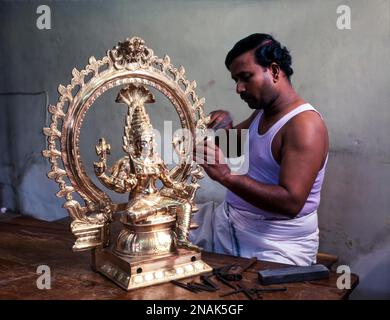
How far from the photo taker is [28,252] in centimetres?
181

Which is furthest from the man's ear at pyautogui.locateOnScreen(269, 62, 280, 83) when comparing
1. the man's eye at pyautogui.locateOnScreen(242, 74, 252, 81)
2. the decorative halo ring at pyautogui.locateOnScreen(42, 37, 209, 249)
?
the decorative halo ring at pyautogui.locateOnScreen(42, 37, 209, 249)

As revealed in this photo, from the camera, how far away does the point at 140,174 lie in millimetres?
1503

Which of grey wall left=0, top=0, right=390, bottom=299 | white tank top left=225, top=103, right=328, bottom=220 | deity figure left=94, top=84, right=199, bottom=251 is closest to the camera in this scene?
deity figure left=94, top=84, right=199, bottom=251

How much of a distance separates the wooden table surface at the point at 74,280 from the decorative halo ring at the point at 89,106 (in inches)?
8.0

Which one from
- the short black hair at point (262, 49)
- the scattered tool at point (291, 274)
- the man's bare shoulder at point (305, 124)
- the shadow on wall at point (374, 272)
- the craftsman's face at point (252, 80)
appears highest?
the short black hair at point (262, 49)

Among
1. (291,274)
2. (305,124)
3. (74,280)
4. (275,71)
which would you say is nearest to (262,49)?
(275,71)

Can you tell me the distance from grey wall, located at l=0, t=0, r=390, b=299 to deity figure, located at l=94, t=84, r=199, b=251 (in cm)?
131

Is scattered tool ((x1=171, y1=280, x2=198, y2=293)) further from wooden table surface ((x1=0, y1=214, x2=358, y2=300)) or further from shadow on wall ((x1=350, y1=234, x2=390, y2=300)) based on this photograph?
shadow on wall ((x1=350, y1=234, x2=390, y2=300))

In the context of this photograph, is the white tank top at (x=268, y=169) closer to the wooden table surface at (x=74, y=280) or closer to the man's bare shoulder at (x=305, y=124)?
the man's bare shoulder at (x=305, y=124)

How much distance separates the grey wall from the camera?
7.88ft

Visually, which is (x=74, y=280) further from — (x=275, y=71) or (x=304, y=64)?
(x=304, y=64)

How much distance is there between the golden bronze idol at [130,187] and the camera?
1424 mm

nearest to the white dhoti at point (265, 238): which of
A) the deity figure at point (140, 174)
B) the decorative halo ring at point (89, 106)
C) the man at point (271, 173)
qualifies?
the man at point (271, 173)

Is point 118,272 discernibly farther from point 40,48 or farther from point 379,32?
point 40,48
